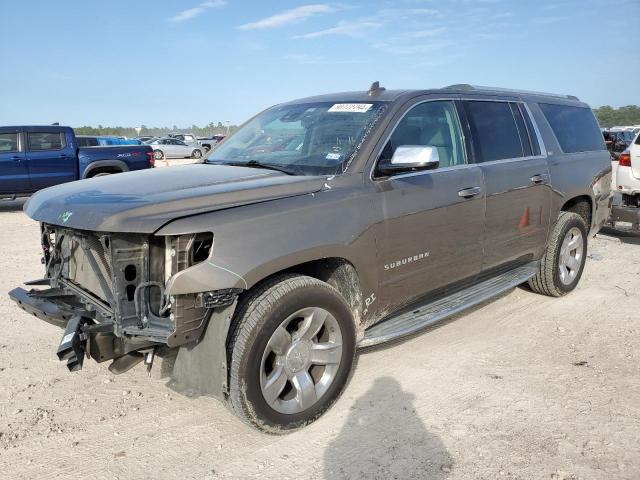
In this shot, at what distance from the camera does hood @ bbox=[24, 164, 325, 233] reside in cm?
259

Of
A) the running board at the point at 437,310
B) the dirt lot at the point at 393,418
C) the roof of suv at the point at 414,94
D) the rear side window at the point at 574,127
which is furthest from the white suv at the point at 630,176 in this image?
the running board at the point at 437,310

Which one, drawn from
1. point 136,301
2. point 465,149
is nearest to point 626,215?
point 465,149

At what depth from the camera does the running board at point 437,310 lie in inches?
140

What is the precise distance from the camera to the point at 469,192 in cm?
409

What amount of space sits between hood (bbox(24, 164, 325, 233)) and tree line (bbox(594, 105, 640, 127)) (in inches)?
2884

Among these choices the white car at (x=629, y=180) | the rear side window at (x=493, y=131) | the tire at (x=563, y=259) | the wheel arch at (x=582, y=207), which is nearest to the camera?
the rear side window at (x=493, y=131)

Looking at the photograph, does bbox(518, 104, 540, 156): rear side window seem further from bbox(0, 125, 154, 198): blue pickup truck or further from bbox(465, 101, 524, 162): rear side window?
bbox(0, 125, 154, 198): blue pickup truck

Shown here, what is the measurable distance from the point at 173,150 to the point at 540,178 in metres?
34.1

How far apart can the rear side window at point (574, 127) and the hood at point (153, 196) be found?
3.27 m

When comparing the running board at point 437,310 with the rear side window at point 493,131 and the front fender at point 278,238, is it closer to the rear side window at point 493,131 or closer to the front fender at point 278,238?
the front fender at point 278,238

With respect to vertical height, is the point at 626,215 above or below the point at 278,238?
below

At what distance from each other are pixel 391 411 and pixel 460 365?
0.88 m

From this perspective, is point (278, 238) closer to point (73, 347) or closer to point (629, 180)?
point (73, 347)

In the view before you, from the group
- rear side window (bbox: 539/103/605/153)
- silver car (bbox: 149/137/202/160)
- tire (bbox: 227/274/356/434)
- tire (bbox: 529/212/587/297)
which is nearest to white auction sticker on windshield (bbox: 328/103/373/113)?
tire (bbox: 227/274/356/434)
